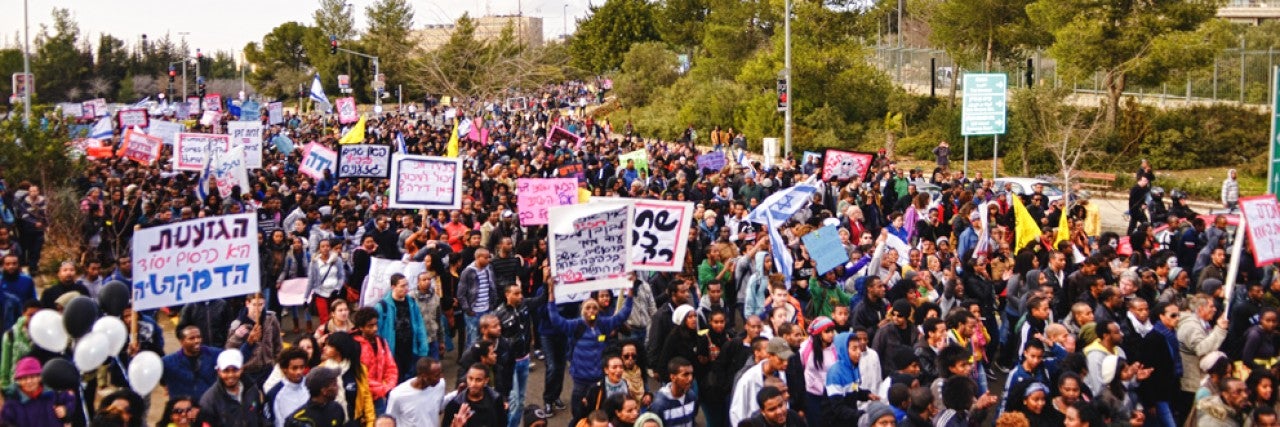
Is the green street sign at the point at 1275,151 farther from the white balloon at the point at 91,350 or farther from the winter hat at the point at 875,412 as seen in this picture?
the white balloon at the point at 91,350

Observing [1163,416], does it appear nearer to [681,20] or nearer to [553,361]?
[553,361]

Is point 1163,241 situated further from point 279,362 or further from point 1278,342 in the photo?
point 279,362

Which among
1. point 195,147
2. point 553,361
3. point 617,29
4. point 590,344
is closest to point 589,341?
point 590,344

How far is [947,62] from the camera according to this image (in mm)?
54938

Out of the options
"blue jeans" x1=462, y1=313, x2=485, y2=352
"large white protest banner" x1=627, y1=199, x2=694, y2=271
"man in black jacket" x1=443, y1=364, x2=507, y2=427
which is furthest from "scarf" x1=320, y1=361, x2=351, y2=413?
"blue jeans" x1=462, y1=313, x2=485, y2=352

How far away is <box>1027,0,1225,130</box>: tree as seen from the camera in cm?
3541

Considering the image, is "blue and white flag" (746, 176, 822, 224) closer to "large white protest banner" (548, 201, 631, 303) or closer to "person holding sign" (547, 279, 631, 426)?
"large white protest banner" (548, 201, 631, 303)

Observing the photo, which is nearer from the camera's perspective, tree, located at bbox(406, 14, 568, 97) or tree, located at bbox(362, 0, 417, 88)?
tree, located at bbox(406, 14, 568, 97)

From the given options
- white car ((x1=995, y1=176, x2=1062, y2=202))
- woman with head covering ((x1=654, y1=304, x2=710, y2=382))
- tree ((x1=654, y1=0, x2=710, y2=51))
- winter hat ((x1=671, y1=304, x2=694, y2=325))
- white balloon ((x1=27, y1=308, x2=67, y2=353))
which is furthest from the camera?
tree ((x1=654, y1=0, x2=710, y2=51))

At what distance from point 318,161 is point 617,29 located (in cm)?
5258

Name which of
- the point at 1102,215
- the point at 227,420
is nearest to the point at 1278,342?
the point at 227,420

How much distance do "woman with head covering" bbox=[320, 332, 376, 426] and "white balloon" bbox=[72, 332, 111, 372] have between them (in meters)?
1.31

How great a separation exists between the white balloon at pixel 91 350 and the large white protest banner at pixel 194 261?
865 millimetres

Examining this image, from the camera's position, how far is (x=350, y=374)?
8344 mm
